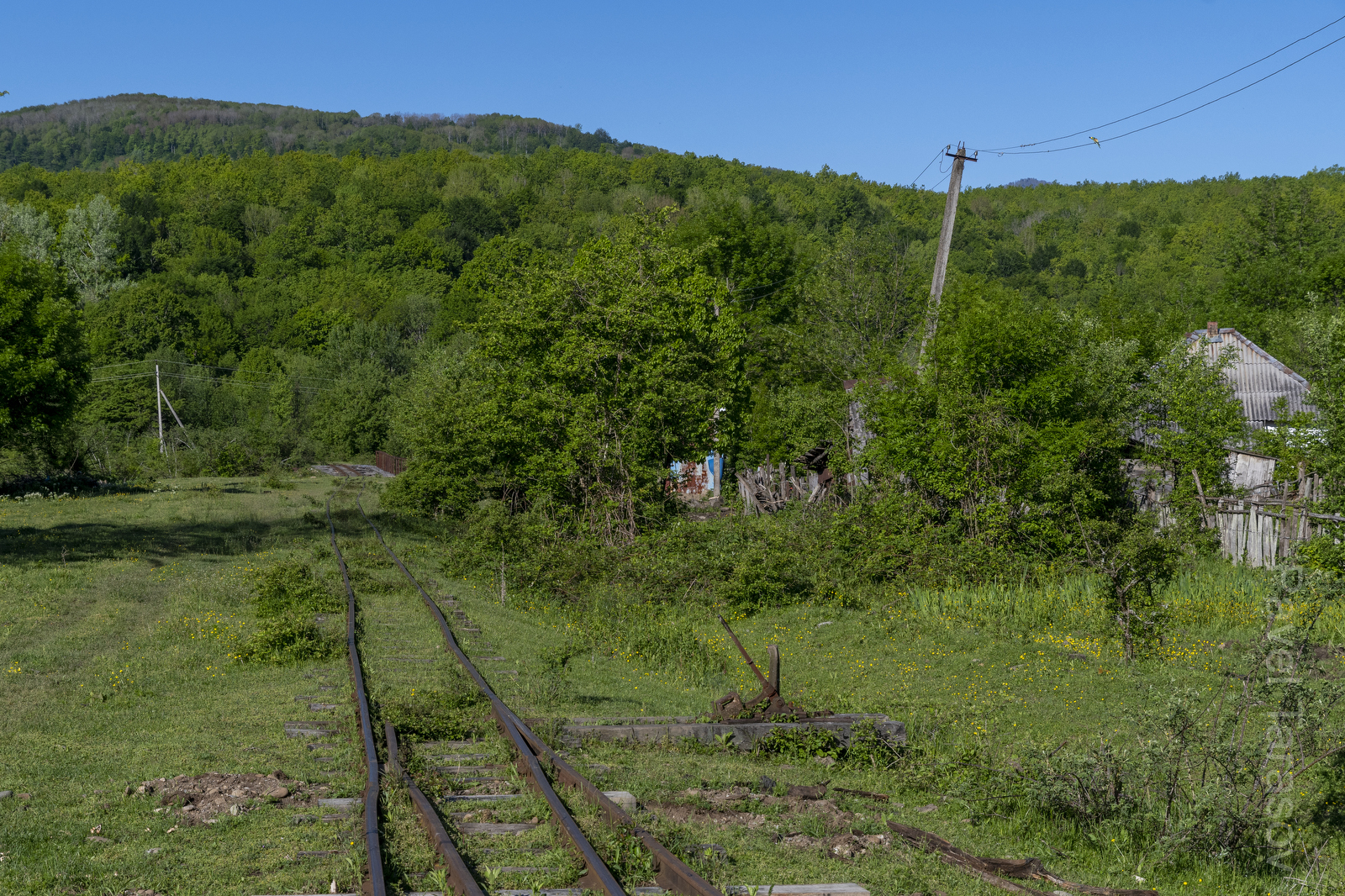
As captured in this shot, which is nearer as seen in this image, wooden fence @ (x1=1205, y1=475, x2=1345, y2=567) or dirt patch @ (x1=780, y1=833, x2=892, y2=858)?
dirt patch @ (x1=780, y1=833, x2=892, y2=858)

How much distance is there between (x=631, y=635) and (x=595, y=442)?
30.9 ft

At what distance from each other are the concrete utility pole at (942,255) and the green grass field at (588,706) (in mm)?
6535

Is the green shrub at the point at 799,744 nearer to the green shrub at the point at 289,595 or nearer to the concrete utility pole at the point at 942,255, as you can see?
the green shrub at the point at 289,595

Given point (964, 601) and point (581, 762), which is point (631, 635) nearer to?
point (964, 601)

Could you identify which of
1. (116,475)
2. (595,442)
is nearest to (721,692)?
(595,442)

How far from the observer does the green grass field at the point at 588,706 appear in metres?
6.41

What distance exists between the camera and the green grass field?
21.0 ft

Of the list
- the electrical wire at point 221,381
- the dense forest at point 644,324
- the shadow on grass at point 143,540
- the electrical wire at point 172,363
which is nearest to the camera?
the dense forest at point 644,324

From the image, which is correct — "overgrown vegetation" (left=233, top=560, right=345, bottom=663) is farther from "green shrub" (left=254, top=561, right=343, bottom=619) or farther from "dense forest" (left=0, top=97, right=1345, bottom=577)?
"dense forest" (left=0, top=97, right=1345, bottom=577)

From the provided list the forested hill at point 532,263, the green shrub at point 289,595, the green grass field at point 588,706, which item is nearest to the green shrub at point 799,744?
the green grass field at point 588,706

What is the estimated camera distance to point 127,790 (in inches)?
300

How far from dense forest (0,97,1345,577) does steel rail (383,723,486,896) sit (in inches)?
556

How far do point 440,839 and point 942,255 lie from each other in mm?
21644

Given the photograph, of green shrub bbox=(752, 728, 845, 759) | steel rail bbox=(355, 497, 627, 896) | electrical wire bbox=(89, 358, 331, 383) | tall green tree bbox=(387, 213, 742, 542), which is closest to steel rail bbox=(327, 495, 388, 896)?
steel rail bbox=(355, 497, 627, 896)
